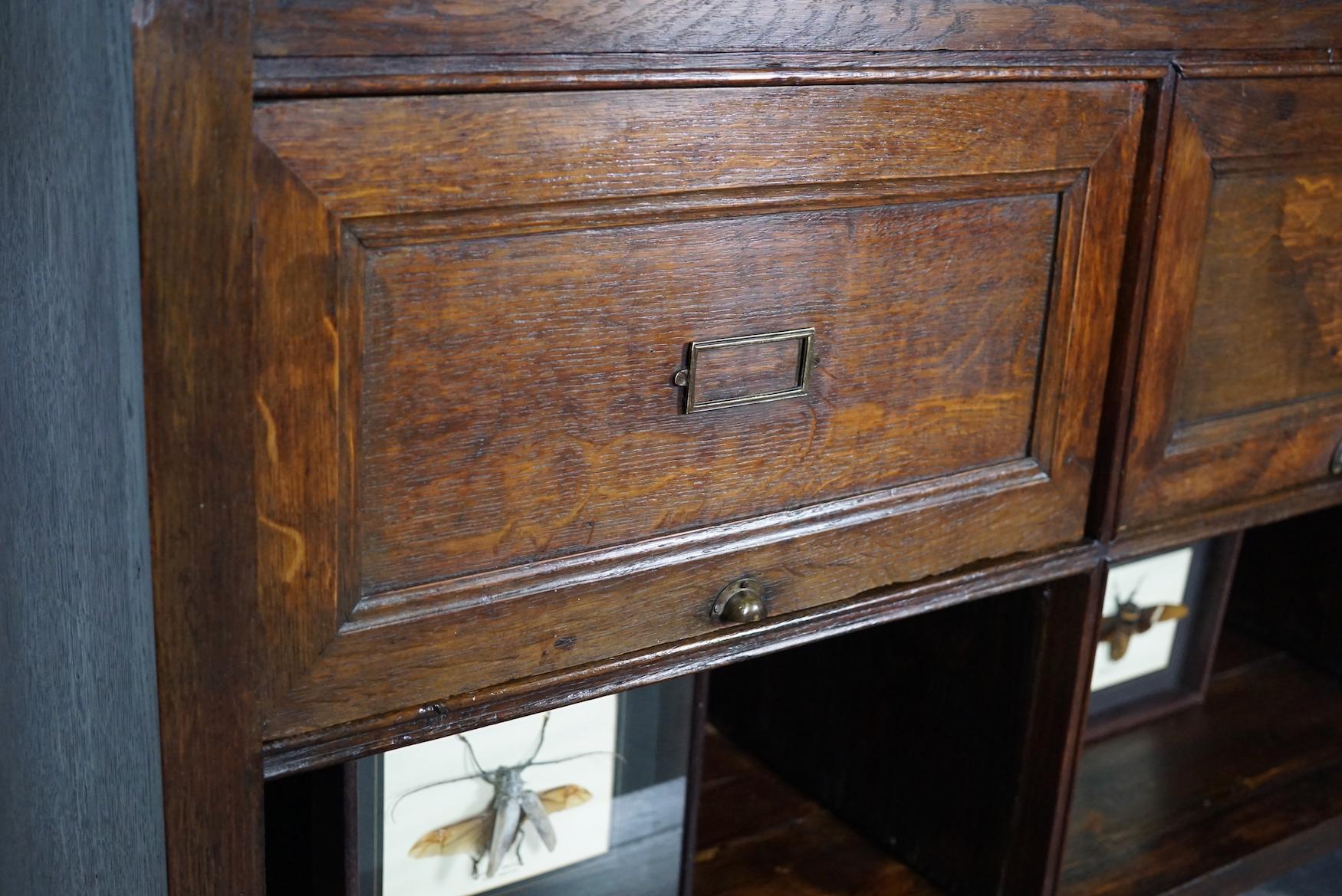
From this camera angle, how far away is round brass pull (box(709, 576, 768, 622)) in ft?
2.31

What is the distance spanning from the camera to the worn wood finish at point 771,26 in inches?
20.3

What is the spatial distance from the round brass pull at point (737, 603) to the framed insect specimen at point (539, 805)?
104mm

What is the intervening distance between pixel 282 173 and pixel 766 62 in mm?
215

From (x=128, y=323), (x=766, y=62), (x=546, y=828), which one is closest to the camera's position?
(x=128, y=323)

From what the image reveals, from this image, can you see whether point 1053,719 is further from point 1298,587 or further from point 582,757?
point 1298,587

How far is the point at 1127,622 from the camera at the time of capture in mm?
1146

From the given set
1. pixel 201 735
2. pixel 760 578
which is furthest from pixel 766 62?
pixel 201 735

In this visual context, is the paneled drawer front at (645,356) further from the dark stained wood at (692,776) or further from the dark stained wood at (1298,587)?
the dark stained wood at (1298,587)

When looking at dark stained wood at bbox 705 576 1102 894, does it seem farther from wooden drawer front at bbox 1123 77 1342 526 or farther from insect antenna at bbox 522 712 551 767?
insect antenna at bbox 522 712 551 767

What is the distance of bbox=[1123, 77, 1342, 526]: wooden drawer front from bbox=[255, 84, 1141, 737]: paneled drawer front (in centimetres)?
4

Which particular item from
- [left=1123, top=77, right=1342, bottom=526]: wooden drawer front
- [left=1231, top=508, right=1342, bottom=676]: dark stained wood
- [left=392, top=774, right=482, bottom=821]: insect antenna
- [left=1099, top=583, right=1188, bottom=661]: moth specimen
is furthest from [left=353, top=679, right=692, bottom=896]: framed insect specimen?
[left=1231, top=508, right=1342, bottom=676]: dark stained wood

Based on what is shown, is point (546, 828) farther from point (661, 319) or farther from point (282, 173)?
point (282, 173)

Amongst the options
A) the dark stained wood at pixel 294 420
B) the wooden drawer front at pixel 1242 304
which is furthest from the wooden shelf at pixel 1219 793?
the dark stained wood at pixel 294 420

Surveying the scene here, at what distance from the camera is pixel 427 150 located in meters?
0.55
